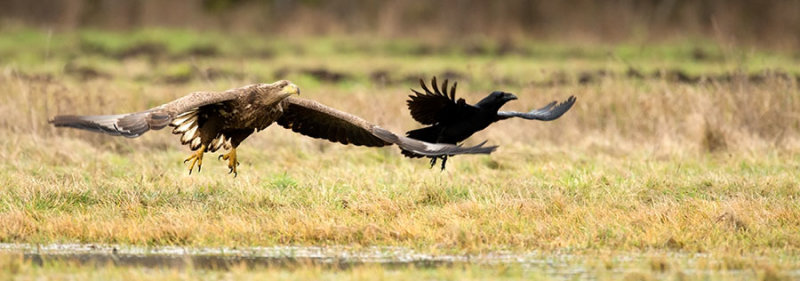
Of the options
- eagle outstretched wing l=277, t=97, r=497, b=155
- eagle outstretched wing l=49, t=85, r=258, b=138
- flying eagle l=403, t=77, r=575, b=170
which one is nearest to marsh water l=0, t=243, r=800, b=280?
eagle outstretched wing l=49, t=85, r=258, b=138

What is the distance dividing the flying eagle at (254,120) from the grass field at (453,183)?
1.49 feet

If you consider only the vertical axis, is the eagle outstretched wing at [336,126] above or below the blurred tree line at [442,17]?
below

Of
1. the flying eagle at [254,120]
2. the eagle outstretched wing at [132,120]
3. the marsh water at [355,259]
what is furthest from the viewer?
the flying eagle at [254,120]

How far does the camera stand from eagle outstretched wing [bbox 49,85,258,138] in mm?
7434

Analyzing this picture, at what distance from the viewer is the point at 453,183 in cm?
1002

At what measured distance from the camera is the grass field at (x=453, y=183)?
776 centimetres

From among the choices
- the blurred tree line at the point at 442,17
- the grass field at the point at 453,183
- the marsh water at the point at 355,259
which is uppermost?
the blurred tree line at the point at 442,17

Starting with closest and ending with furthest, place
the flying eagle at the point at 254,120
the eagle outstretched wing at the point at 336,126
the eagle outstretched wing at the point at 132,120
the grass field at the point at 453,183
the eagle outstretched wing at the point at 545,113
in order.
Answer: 1. the eagle outstretched wing at the point at 132,120
2. the grass field at the point at 453,183
3. the flying eagle at the point at 254,120
4. the eagle outstretched wing at the point at 336,126
5. the eagle outstretched wing at the point at 545,113

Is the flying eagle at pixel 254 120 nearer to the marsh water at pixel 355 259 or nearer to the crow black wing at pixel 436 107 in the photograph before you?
the crow black wing at pixel 436 107

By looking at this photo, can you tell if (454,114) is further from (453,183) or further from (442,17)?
(442,17)

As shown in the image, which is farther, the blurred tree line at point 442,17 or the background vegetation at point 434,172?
the blurred tree line at point 442,17

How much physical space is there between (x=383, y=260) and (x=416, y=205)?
1.70m

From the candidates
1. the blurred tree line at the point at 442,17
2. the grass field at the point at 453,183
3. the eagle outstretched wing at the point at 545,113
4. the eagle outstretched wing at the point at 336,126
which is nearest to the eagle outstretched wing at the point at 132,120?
the grass field at the point at 453,183

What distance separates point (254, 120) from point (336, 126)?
835 millimetres
